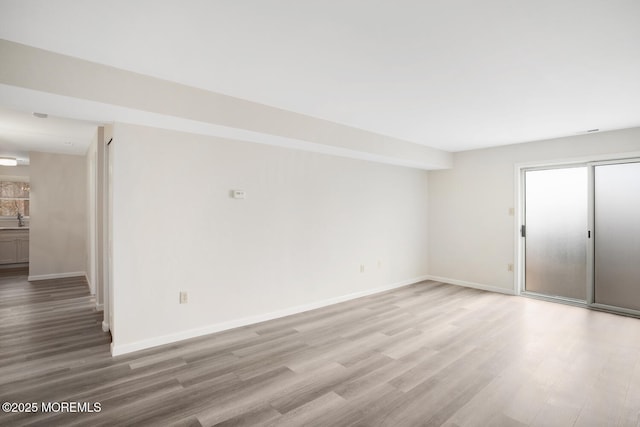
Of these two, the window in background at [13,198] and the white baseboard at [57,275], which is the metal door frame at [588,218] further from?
the window in background at [13,198]

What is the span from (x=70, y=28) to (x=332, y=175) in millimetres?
3446

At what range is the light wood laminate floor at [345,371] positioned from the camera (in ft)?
7.20

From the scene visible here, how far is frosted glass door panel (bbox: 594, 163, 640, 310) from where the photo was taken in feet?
14.4

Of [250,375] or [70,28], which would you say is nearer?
[70,28]

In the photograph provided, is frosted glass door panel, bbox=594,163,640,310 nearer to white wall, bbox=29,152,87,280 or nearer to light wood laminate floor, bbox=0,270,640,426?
light wood laminate floor, bbox=0,270,640,426

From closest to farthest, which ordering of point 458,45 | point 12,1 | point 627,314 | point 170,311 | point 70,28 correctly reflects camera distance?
1. point 12,1
2. point 70,28
3. point 458,45
4. point 170,311
5. point 627,314

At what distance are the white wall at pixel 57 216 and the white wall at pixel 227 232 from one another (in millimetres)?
4542

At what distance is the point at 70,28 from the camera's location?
2.05 m

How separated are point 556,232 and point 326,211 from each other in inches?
149

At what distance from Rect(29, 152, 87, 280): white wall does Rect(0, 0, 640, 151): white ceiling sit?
5255mm

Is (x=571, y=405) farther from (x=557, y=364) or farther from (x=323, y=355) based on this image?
(x=323, y=355)

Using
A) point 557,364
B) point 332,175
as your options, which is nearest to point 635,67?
point 557,364

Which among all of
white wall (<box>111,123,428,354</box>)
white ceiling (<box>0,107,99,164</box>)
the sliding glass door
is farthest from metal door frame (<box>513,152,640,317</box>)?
white ceiling (<box>0,107,99,164</box>)

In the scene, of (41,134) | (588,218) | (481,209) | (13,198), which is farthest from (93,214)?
(588,218)
